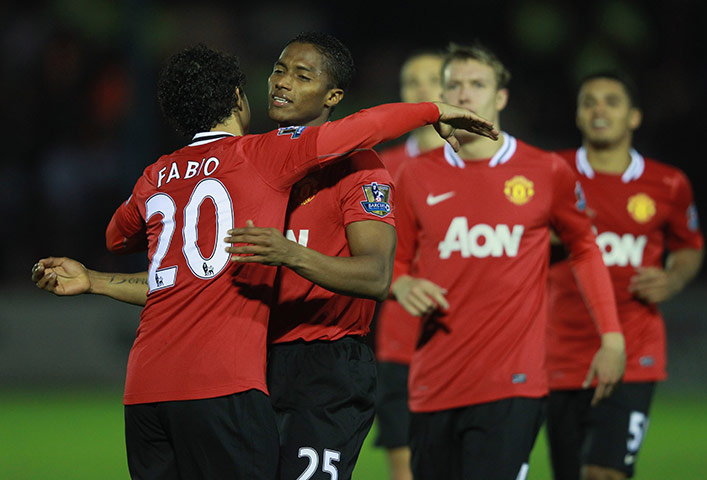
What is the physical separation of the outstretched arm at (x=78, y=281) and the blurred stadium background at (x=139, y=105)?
6162mm

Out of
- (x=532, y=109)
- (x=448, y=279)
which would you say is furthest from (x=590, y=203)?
(x=532, y=109)

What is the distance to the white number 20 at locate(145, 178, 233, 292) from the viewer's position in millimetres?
3602

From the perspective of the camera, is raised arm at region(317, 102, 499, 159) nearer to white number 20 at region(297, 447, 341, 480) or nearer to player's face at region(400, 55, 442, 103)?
white number 20 at region(297, 447, 341, 480)

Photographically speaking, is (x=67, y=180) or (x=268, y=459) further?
(x=67, y=180)

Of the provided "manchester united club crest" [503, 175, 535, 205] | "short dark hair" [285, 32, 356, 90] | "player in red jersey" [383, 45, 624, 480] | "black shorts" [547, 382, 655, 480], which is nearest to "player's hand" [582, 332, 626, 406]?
"player in red jersey" [383, 45, 624, 480]

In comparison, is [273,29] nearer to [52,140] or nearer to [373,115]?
[52,140]

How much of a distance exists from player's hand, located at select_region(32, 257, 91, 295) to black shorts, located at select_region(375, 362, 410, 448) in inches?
110

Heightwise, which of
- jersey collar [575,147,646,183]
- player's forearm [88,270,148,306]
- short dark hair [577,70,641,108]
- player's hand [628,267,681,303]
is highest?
short dark hair [577,70,641,108]

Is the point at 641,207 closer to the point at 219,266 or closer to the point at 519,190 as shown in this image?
the point at 519,190

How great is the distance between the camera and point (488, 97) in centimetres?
522

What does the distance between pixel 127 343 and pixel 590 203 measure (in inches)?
286

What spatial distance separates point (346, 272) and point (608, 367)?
5.95 ft

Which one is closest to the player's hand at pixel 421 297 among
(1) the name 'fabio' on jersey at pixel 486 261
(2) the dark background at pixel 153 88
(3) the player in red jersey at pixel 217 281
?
(1) the name 'fabio' on jersey at pixel 486 261

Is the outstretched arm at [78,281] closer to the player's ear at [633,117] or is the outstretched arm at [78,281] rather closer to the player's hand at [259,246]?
the player's hand at [259,246]
